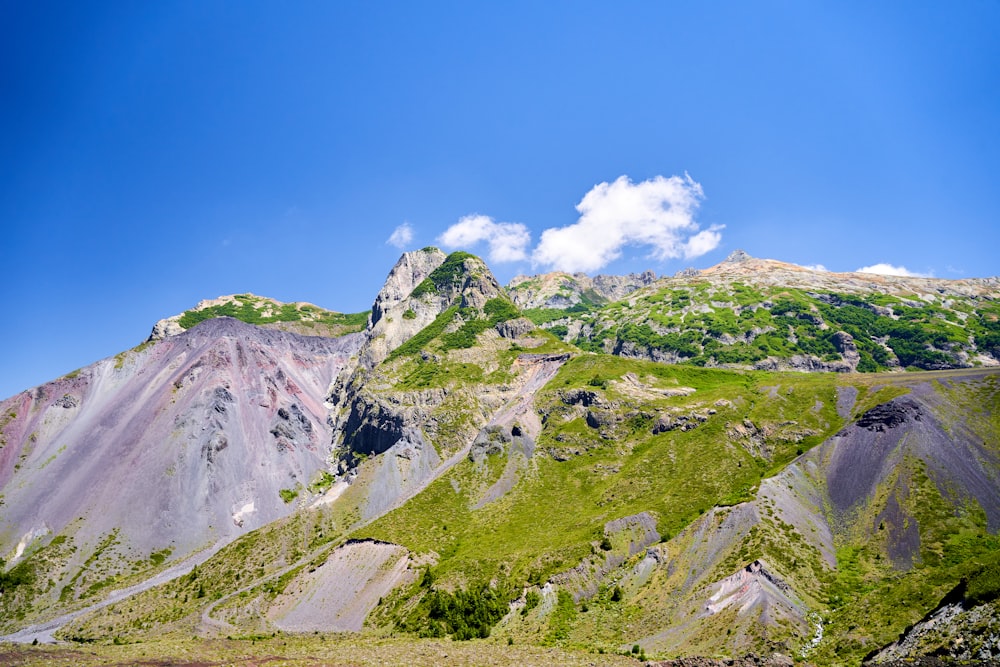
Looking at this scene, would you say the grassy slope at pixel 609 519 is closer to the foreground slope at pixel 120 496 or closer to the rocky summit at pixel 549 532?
the rocky summit at pixel 549 532

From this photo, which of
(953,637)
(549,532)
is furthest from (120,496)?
(953,637)

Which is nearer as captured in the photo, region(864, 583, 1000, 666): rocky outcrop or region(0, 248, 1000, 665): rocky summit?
region(864, 583, 1000, 666): rocky outcrop

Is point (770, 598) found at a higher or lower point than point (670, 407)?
lower

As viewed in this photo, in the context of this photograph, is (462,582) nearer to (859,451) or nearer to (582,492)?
(582,492)

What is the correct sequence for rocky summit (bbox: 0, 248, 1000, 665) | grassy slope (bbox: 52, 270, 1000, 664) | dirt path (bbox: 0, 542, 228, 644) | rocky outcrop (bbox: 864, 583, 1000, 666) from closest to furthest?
rocky outcrop (bbox: 864, 583, 1000, 666), rocky summit (bbox: 0, 248, 1000, 665), grassy slope (bbox: 52, 270, 1000, 664), dirt path (bbox: 0, 542, 228, 644)

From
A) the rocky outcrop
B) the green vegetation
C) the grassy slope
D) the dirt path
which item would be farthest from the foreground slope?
the rocky outcrop

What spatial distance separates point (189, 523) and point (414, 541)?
82239mm

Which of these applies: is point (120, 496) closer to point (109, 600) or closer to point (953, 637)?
point (109, 600)

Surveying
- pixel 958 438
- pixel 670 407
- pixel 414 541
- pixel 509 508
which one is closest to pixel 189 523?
pixel 414 541

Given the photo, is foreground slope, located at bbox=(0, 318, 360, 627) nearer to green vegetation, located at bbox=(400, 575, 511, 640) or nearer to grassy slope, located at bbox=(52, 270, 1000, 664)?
grassy slope, located at bbox=(52, 270, 1000, 664)

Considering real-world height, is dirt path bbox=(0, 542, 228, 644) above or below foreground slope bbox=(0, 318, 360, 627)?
below

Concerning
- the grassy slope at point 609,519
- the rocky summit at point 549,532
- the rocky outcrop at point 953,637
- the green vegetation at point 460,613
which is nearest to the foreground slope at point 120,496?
the rocky summit at point 549,532

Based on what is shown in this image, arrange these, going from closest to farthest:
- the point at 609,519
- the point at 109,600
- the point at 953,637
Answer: the point at 953,637, the point at 609,519, the point at 109,600

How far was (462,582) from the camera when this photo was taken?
105188 mm
